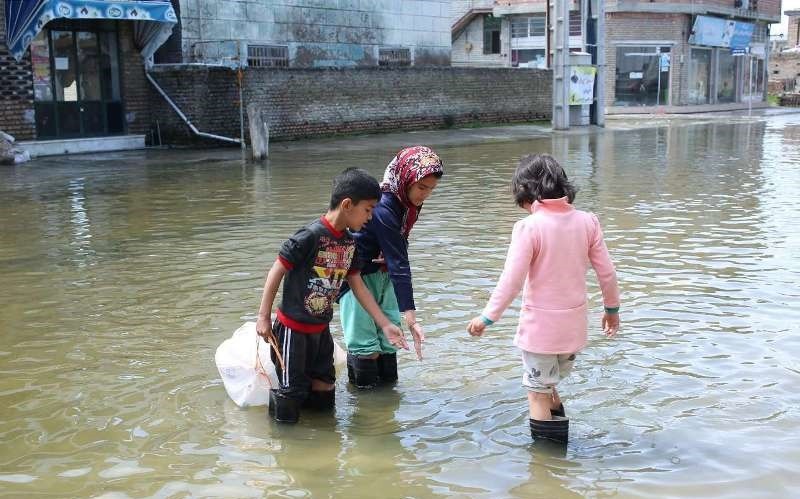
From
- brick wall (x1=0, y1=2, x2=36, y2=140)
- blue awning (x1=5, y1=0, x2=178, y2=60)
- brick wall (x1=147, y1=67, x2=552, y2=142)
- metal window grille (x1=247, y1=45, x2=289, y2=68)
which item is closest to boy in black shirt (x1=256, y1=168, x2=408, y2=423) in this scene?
blue awning (x1=5, y1=0, x2=178, y2=60)

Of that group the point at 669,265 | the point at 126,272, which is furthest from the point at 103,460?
the point at 669,265

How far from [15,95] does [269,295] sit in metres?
17.7

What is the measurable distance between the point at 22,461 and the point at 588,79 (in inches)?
1067

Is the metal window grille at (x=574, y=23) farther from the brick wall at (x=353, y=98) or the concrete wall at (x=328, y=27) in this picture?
the concrete wall at (x=328, y=27)

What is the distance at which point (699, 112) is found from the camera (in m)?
40.2

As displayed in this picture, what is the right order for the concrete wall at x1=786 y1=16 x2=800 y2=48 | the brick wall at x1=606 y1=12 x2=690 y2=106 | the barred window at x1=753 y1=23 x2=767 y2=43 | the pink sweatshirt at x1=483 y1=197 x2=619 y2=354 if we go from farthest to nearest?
the concrete wall at x1=786 y1=16 x2=800 y2=48, the barred window at x1=753 y1=23 x2=767 y2=43, the brick wall at x1=606 y1=12 x2=690 y2=106, the pink sweatshirt at x1=483 y1=197 x2=619 y2=354

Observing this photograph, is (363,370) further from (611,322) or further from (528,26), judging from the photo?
(528,26)

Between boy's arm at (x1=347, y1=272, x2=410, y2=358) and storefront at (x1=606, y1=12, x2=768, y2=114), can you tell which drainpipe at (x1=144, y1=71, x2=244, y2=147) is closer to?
boy's arm at (x1=347, y1=272, x2=410, y2=358)

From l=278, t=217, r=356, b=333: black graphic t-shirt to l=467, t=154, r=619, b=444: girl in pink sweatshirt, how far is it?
29.6 inches

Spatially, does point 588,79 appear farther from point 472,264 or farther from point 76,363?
point 76,363

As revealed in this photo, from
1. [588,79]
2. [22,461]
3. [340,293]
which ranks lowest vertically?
[22,461]

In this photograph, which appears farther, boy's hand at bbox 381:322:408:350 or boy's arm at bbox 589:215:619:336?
boy's hand at bbox 381:322:408:350

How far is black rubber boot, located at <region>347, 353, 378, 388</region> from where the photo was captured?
4.89 metres

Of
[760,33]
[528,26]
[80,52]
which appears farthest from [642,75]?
[80,52]
